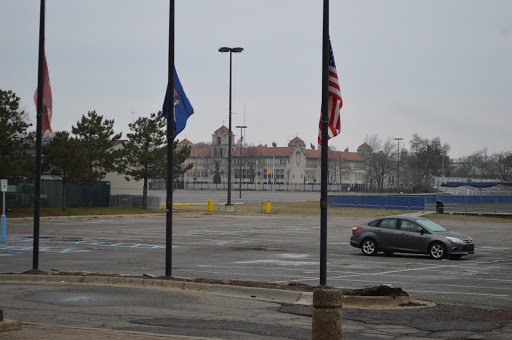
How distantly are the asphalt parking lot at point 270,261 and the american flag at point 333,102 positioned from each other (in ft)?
12.9

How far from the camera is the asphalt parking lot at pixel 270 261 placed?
664 inches

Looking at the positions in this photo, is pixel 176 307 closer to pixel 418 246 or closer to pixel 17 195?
pixel 418 246

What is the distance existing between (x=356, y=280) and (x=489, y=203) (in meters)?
55.7

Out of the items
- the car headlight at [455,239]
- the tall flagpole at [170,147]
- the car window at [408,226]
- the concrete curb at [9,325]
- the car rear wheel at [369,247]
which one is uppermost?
the tall flagpole at [170,147]

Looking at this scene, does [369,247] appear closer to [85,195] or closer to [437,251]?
[437,251]

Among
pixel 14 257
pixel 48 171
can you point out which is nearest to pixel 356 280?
pixel 14 257

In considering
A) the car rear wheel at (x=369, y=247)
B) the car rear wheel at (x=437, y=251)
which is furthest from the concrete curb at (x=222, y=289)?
the car rear wheel at (x=369, y=247)

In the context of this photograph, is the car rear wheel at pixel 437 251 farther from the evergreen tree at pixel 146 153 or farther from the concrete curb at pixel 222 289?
the evergreen tree at pixel 146 153

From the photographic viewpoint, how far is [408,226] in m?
24.6

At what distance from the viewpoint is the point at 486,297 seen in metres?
14.6

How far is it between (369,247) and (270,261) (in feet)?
14.9

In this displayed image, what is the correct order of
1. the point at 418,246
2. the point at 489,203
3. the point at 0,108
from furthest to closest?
the point at 489,203 < the point at 0,108 < the point at 418,246

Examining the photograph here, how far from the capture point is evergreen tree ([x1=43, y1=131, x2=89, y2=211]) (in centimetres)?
5091

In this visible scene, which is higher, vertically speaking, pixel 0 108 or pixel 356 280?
pixel 0 108
